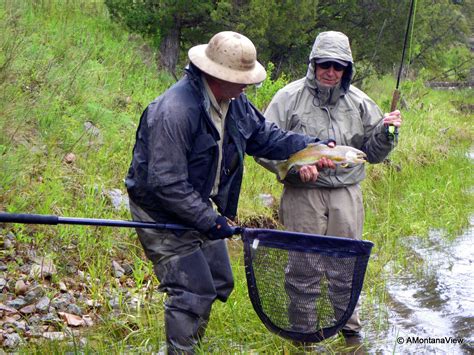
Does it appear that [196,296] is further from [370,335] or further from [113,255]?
[113,255]

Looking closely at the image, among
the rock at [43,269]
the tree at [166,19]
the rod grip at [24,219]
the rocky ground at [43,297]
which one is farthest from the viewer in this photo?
the tree at [166,19]

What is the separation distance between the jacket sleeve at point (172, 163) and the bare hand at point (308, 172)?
1.06 meters

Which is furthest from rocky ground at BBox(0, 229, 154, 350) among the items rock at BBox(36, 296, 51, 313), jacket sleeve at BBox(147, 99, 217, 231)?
jacket sleeve at BBox(147, 99, 217, 231)

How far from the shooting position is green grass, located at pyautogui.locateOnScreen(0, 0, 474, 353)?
5.40 metres

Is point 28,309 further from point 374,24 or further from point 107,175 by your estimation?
point 374,24

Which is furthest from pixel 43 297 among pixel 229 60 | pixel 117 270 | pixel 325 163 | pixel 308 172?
pixel 229 60

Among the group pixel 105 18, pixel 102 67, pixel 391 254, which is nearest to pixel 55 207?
pixel 391 254

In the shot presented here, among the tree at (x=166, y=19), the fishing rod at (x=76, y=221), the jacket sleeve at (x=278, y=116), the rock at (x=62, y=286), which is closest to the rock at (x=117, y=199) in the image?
the rock at (x=62, y=286)

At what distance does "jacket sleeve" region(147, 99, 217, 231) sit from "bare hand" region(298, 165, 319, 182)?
1.06 meters

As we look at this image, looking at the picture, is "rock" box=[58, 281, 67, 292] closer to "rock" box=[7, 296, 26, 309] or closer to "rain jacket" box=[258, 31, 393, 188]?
"rock" box=[7, 296, 26, 309]

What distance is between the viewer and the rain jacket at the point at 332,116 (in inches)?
199

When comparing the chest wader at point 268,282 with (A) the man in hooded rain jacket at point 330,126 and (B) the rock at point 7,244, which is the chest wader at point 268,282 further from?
(B) the rock at point 7,244

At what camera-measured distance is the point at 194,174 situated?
4000 millimetres

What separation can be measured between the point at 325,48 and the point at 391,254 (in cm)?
321
